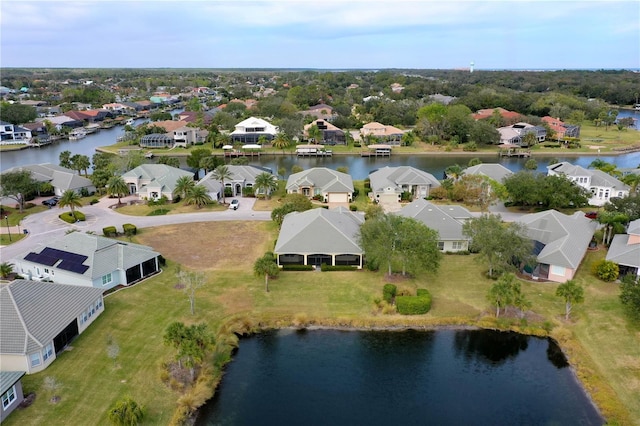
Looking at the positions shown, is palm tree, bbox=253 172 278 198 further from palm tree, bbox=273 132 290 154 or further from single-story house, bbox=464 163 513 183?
palm tree, bbox=273 132 290 154

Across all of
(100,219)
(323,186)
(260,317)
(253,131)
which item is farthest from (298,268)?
(253,131)

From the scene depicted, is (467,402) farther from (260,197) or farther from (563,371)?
(260,197)

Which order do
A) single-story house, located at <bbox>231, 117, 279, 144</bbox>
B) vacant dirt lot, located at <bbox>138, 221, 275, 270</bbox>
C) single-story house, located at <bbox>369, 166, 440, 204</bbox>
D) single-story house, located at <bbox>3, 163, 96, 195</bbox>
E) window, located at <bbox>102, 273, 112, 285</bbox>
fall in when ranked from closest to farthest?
window, located at <bbox>102, 273, 112, 285</bbox>
vacant dirt lot, located at <bbox>138, 221, 275, 270</bbox>
single-story house, located at <bbox>369, 166, 440, 204</bbox>
single-story house, located at <bbox>3, 163, 96, 195</bbox>
single-story house, located at <bbox>231, 117, 279, 144</bbox>

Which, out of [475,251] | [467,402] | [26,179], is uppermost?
[26,179]

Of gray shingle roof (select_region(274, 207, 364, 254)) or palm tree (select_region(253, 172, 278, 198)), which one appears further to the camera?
palm tree (select_region(253, 172, 278, 198))

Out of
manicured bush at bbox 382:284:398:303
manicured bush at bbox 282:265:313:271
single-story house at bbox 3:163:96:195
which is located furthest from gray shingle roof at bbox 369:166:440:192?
single-story house at bbox 3:163:96:195

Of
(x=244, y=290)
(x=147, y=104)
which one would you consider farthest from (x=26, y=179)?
A: (x=147, y=104)

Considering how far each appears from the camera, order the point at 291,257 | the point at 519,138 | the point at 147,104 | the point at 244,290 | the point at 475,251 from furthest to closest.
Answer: the point at 147,104 < the point at 519,138 < the point at 475,251 < the point at 291,257 < the point at 244,290
